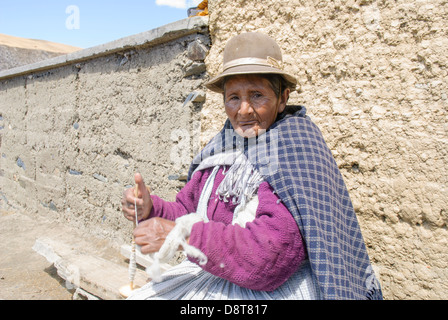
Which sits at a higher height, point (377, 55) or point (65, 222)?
point (377, 55)

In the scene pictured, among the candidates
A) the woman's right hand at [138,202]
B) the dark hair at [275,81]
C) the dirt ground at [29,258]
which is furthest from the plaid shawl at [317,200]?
the dirt ground at [29,258]

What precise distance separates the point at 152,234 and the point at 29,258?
316 centimetres

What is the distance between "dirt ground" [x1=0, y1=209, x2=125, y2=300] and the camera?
305 centimetres

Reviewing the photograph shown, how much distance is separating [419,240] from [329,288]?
82 centimetres

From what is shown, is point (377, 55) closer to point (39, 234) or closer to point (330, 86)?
point (330, 86)

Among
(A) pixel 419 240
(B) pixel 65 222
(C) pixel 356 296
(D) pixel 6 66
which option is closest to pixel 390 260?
(A) pixel 419 240

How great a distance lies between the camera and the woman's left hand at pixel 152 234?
1.32 m

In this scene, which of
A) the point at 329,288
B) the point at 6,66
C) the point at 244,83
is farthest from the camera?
the point at 6,66

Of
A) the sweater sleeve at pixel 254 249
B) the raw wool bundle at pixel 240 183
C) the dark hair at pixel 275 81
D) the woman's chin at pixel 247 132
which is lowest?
the sweater sleeve at pixel 254 249

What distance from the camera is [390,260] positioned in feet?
6.33

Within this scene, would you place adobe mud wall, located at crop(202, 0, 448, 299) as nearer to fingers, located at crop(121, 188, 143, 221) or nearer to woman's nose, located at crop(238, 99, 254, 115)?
woman's nose, located at crop(238, 99, 254, 115)

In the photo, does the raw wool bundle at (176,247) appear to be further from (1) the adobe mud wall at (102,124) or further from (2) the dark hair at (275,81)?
(1) the adobe mud wall at (102,124)

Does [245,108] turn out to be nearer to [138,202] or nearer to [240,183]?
[240,183]

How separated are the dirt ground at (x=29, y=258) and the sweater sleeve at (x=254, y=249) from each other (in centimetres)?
223
